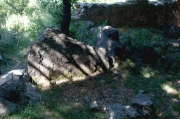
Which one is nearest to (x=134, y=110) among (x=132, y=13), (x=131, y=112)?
(x=131, y=112)

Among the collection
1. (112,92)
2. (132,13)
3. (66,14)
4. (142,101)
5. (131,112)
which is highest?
(66,14)

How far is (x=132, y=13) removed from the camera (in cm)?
1055

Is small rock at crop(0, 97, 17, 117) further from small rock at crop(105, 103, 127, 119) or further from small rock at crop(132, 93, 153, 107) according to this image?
small rock at crop(132, 93, 153, 107)

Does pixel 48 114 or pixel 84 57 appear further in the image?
pixel 84 57

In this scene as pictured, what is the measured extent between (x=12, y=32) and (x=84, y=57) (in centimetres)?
493

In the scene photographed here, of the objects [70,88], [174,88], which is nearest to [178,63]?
[174,88]

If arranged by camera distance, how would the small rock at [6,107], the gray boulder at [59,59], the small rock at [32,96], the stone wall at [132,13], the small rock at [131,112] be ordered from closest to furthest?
1. the small rock at [131,112]
2. the small rock at [6,107]
3. the small rock at [32,96]
4. the gray boulder at [59,59]
5. the stone wall at [132,13]

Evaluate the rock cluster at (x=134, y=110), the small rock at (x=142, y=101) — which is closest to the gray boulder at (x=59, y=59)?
the rock cluster at (x=134, y=110)

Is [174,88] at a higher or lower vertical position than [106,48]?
lower

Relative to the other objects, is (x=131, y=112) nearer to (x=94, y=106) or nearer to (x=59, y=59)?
(x=94, y=106)

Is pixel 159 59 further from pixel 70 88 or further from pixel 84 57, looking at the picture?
pixel 70 88

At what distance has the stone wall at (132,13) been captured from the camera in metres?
10.2

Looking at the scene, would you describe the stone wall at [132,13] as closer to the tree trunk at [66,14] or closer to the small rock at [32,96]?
the tree trunk at [66,14]

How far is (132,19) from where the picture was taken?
10523 millimetres
